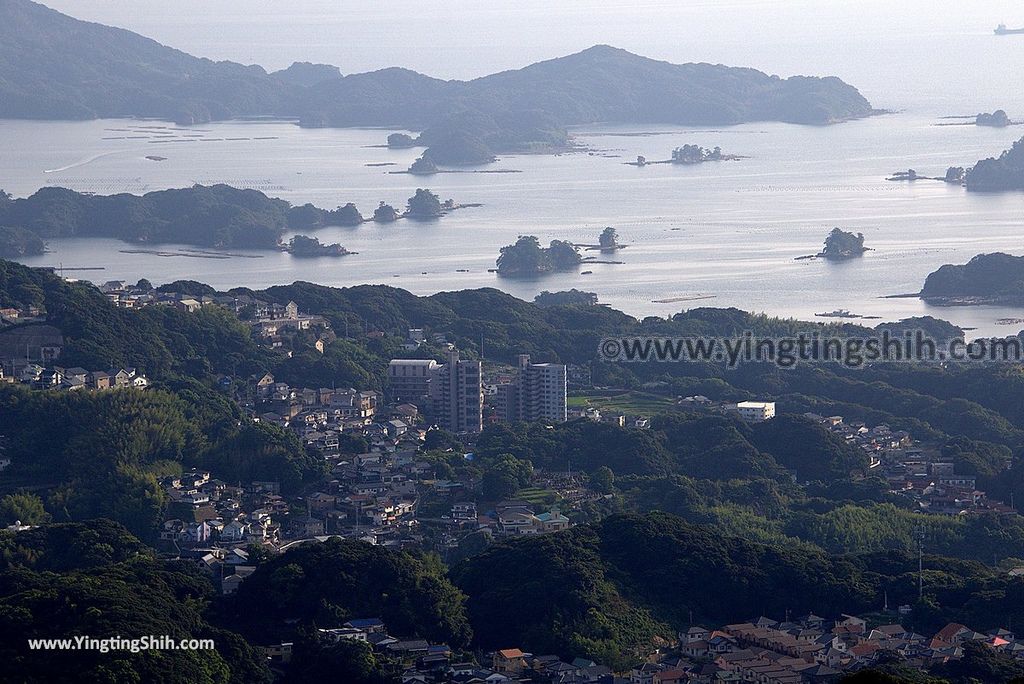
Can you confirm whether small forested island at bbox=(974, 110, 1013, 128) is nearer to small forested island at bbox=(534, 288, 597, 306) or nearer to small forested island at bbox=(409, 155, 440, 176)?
small forested island at bbox=(409, 155, 440, 176)

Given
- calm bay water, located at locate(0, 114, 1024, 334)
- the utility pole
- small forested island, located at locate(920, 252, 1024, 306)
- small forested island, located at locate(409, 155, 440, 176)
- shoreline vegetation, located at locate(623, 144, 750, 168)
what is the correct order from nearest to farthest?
the utility pole, small forested island, located at locate(920, 252, 1024, 306), calm bay water, located at locate(0, 114, 1024, 334), small forested island, located at locate(409, 155, 440, 176), shoreline vegetation, located at locate(623, 144, 750, 168)

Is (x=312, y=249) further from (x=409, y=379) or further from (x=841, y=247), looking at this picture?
(x=409, y=379)

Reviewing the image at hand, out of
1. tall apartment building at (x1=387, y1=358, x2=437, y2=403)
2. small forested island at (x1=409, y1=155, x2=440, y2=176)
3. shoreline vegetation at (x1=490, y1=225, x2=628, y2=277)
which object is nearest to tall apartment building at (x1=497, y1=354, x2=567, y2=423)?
tall apartment building at (x1=387, y1=358, x2=437, y2=403)

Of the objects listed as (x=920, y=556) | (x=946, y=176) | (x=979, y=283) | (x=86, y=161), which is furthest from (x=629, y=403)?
(x=86, y=161)

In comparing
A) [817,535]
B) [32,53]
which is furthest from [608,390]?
[32,53]

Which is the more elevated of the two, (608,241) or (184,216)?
(184,216)
